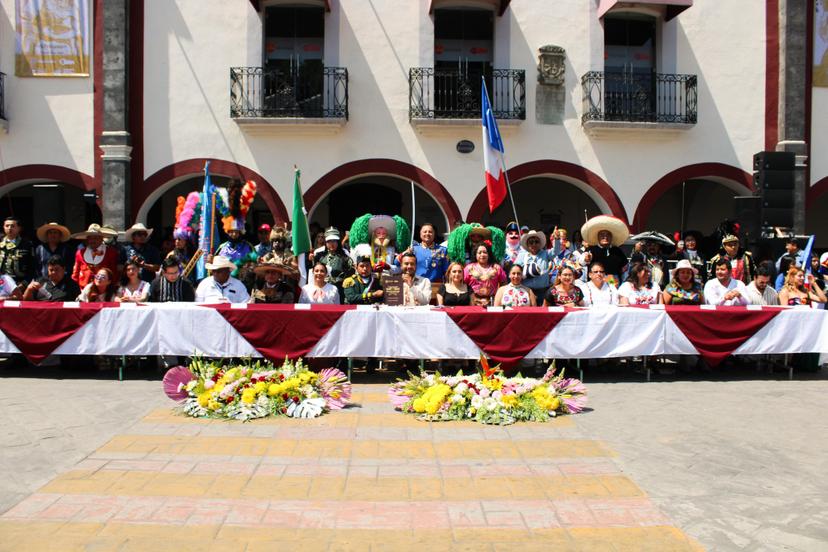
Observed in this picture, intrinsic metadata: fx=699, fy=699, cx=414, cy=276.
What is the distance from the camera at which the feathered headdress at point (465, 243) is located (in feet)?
33.2

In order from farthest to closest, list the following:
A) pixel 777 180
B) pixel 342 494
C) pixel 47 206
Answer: pixel 47 206
pixel 777 180
pixel 342 494

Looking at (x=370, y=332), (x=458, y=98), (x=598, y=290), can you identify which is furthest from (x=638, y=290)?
(x=458, y=98)

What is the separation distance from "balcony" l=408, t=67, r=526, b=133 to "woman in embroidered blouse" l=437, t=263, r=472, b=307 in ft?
18.0

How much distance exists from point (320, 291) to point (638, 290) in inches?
160

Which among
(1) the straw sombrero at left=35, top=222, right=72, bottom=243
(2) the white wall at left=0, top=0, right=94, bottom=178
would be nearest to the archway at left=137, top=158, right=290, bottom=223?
(2) the white wall at left=0, top=0, right=94, bottom=178

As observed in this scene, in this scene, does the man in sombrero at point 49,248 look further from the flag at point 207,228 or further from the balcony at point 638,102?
the balcony at point 638,102

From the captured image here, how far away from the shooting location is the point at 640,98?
1405 centimetres

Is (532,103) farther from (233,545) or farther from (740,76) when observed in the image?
(233,545)

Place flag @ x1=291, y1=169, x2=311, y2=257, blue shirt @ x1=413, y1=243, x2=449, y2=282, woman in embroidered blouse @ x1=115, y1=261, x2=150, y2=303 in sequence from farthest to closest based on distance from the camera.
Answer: blue shirt @ x1=413, y1=243, x2=449, y2=282, flag @ x1=291, y1=169, x2=311, y2=257, woman in embroidered blouse @ x1=115, y1=261, x2=150, y2=303

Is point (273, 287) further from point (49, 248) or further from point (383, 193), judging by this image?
point (383, 193)

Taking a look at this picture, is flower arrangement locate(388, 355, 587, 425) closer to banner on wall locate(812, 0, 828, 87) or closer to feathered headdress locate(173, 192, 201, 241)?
feathered headdress locate(173, 192, 201, 241)

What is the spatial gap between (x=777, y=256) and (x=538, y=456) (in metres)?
7.60

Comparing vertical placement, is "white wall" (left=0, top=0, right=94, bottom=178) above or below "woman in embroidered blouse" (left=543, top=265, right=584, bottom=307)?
above

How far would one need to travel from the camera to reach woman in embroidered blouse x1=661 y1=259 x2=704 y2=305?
8984mm
